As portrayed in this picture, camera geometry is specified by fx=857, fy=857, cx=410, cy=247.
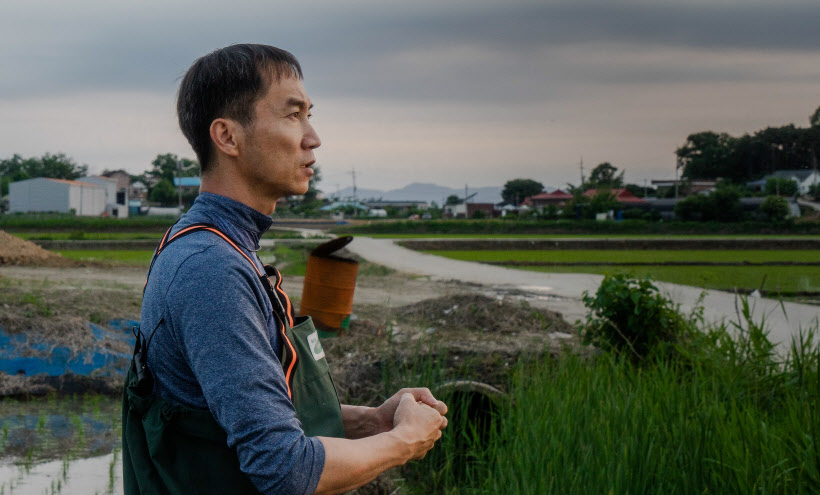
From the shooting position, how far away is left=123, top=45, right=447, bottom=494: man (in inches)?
56.3

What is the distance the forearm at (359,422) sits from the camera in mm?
1902

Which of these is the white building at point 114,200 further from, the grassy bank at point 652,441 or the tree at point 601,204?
the grassy bank at point 652,441

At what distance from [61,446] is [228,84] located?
4513 millimetres

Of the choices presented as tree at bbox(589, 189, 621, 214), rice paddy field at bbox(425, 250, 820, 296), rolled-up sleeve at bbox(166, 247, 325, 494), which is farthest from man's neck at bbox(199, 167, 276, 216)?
tree at bbox(589, 189, 621, 214)

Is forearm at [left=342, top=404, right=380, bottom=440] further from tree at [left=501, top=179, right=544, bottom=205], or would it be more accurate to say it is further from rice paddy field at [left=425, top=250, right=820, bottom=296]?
tree at [left=501, top=179, right=544, bottom=205]

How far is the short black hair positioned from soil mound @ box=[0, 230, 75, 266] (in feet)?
61.9

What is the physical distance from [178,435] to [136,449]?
0.10 meters

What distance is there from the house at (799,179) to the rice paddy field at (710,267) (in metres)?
60.3

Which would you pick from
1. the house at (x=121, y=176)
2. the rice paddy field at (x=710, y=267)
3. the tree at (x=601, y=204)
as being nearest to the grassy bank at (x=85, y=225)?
the rice paddy field at (x=710, y=267)

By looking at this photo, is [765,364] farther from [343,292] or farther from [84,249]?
[84,249]

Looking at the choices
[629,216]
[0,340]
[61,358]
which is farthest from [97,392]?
[629,216]

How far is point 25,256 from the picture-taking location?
64.7ft

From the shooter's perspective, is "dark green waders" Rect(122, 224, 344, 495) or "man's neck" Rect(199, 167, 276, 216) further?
"man's neck" Rect(199, 167, 276, 216)

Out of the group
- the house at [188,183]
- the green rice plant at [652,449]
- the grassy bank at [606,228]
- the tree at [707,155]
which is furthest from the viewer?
the tree at [707,155]
